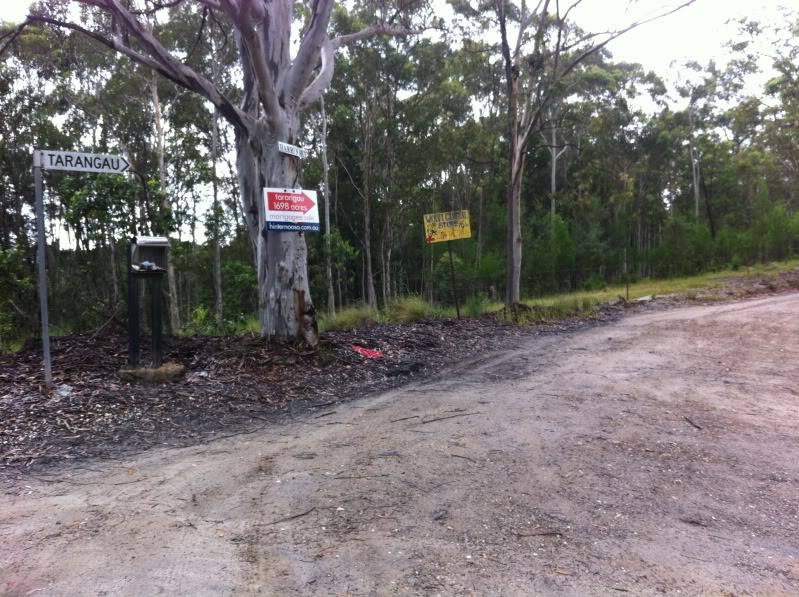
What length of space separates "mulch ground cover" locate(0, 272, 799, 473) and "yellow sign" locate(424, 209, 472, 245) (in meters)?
3.06

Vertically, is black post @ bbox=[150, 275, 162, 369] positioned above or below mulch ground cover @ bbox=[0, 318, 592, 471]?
above

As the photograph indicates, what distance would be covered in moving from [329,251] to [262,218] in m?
12.5

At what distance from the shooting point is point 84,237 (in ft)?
37.0

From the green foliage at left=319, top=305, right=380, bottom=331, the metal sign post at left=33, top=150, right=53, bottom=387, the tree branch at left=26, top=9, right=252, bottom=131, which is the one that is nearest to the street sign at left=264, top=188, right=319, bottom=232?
the tree branch at left=26, top=9, right=252, bottom=131

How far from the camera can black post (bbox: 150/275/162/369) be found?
6754 mm

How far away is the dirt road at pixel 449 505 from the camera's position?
10.0 feet

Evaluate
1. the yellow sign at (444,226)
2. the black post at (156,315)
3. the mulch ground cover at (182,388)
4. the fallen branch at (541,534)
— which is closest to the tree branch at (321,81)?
the black post at (156,315)

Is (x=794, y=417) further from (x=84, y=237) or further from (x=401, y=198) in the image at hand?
(x=401, y=198)

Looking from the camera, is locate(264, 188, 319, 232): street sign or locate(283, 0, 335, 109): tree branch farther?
locate(283, 0, 335, 109): tree branch

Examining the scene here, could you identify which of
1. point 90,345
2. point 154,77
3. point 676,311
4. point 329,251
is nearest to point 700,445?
point 90,345

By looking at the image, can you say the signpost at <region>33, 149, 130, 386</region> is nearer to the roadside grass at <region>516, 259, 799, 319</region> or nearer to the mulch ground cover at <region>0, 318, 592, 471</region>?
the mulch ground cover at <region>0, 318, 592, 471</region>

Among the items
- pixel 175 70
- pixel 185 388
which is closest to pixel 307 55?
pixel 175 70

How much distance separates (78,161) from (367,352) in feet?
14.2

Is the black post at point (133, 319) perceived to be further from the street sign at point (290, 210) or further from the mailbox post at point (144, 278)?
the street sign at point (290, 210)
